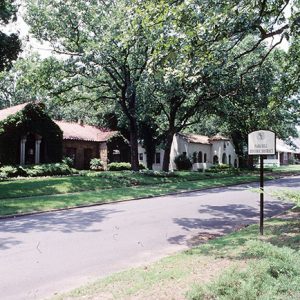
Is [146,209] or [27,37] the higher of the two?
[27,37]

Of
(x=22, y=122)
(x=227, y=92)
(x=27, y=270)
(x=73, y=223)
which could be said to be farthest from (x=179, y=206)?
(x=22, y=122)

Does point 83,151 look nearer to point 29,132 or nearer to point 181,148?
point 29,132

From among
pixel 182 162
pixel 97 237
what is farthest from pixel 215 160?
pixel 97 237

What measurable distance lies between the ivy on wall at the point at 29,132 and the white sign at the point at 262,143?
2459cm

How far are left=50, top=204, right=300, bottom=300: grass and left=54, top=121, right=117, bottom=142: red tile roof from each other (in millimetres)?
31100

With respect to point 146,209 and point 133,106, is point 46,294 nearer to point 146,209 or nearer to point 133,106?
point 146,209

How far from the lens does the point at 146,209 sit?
45.1 ft

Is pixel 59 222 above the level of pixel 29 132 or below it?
below

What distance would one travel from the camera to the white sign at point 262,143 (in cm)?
862

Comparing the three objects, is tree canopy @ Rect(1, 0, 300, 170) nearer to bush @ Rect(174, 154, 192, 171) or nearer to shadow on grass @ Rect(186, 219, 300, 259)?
shadow on grass @ Rect(186, 219, 300, 259)

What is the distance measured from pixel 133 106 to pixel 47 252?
22244mm

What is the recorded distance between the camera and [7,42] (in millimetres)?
20328

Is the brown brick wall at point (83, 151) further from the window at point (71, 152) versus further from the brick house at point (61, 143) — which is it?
the window at point (71, 152)

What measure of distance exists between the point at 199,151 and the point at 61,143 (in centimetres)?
2099
